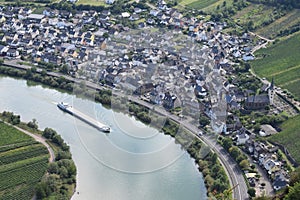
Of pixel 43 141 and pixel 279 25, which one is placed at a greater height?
pixel 279 25

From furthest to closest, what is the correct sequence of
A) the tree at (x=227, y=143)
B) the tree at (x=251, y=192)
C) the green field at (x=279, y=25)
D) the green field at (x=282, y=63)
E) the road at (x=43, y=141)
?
the green field at (x=279, y=25) → the green field at (x=282, y=63) → the tree at (x=227, y=143) → the road at (x=43, y=141) → the tree at (x=251, y=192)

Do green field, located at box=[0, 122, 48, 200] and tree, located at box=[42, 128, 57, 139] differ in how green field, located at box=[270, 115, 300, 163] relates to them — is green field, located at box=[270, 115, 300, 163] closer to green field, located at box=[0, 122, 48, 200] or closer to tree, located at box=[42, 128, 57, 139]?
tree, located at box=[42, 128, 57, 139]

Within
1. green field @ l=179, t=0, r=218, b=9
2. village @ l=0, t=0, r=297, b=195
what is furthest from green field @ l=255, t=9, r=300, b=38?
green field @ l=179, t=0, r=218, b=9

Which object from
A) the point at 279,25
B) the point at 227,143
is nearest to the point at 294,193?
the point at 227,143

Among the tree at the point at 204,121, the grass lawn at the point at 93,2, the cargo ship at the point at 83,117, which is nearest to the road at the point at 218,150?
the tree at the point at 204,121

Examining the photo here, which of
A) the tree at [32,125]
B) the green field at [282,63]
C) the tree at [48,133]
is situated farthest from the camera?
the green field at [282,63]

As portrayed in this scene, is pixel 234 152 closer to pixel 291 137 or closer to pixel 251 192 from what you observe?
pixel 251 192

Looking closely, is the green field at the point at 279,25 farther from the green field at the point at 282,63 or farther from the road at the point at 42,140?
the road at the point at 42,140
